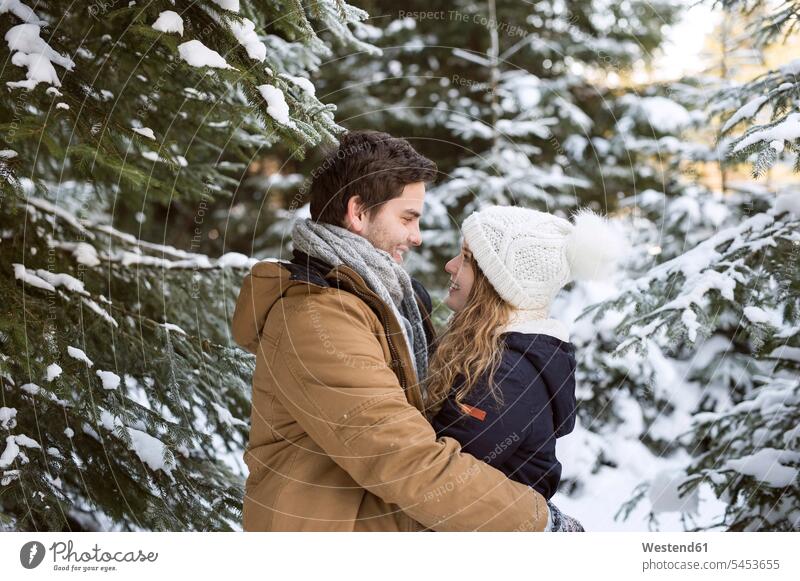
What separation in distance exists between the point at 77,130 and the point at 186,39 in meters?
0.49

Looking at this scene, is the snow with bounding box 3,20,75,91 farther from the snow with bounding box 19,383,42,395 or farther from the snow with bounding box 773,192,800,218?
the snow with bounding box 773,192,800,218

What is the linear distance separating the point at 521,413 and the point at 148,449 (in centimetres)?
132

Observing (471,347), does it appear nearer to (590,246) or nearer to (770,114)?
(590,246)

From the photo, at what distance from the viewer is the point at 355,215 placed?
205 cm

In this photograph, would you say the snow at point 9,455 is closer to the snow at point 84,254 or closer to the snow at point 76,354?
the snow at point 76,354

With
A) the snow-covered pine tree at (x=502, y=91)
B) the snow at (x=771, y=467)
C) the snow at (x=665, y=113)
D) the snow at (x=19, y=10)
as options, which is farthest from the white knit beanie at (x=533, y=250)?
the snow at (x=665, y=113)

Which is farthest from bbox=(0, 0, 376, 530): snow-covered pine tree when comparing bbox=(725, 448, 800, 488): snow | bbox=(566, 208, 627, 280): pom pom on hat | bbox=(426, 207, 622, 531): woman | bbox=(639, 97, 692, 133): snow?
bbox=(639, 97, 692, 133): snow

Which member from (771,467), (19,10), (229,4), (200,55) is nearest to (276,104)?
(200,55)

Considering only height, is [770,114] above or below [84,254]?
above

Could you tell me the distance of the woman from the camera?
75.5 inches

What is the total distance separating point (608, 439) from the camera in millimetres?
5410

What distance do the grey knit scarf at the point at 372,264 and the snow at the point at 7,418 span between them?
3.71 feet

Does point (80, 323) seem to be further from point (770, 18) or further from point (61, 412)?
point (770, 18)
